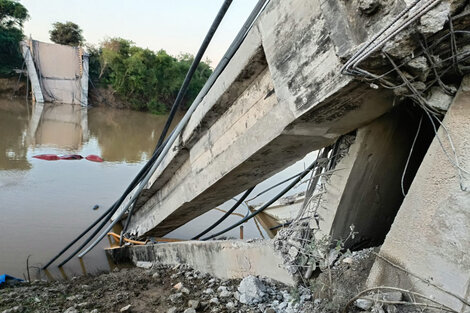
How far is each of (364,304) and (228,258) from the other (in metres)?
1.34

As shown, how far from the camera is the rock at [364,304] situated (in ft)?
4.98

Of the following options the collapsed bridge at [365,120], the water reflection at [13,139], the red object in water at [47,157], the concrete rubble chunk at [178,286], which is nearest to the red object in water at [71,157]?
the red object in water at [47,157]

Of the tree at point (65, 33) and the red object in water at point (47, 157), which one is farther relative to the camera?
the tree at point (65, 33)

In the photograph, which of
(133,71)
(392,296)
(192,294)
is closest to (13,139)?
(192,294)

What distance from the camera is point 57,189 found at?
6816 millimetres

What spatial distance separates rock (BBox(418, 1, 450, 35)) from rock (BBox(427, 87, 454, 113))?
1.17 ft

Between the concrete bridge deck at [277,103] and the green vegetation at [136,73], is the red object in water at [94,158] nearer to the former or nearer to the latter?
the concrete bridge deck at [277,103]

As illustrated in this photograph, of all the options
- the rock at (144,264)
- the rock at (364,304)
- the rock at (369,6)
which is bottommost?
the rock at (364,304)

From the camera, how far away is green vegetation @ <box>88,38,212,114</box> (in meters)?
26.9

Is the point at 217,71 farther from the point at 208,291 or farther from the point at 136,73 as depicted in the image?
the point at 136,73

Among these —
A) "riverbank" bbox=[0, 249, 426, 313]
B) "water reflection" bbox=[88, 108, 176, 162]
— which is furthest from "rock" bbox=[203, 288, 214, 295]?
"water reflection" bbox=[88, 108, 176, 162]

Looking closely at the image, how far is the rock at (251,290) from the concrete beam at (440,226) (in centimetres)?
86

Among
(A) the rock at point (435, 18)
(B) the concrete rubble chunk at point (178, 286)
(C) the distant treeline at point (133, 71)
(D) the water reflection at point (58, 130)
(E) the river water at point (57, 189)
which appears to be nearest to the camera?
(A) the rock at point (435, 18)

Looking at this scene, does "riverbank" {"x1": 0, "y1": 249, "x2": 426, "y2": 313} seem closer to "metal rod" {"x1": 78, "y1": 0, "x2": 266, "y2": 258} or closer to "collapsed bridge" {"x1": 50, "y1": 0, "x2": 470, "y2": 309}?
"collapsed bridge" {"x1": 50, "y1": 0, "x2": 470, "y2": 309}
